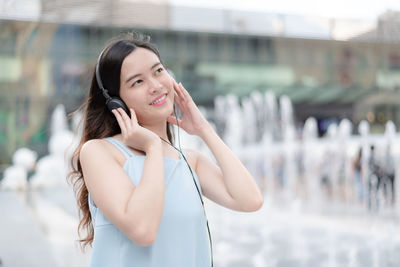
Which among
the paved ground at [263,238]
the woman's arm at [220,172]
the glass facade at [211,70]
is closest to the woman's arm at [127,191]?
the woman's arm at [220,172]

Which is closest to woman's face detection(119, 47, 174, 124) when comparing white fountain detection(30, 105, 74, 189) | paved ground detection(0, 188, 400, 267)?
paved ground detection(0, 188, 400, 267)

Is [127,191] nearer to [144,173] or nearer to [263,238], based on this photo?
[144,173]

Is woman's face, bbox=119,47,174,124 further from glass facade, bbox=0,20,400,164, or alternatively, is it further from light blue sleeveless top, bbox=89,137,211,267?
glass facade, bbox=0,20,400,164

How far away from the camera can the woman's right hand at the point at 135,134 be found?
1.28 metres

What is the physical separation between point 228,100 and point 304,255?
23850 mm

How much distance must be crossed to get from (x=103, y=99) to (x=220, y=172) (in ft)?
1.35

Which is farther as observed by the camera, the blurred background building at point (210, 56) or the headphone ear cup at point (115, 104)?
the blurred background building at point (210, 56)

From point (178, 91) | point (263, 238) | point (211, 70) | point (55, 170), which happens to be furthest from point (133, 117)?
point (211, 70)

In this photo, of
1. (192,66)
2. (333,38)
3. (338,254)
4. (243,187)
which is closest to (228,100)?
(192,66)

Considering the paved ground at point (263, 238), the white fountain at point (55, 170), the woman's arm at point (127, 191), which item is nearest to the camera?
the woman's arm at point (127, 191)

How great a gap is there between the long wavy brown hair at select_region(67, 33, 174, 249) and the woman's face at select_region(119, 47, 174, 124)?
24mm

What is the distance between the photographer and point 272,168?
47.9 feet

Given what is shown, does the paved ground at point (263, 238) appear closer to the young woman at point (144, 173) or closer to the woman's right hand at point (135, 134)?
the young woman at point (144, 173)

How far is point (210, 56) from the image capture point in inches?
1117
